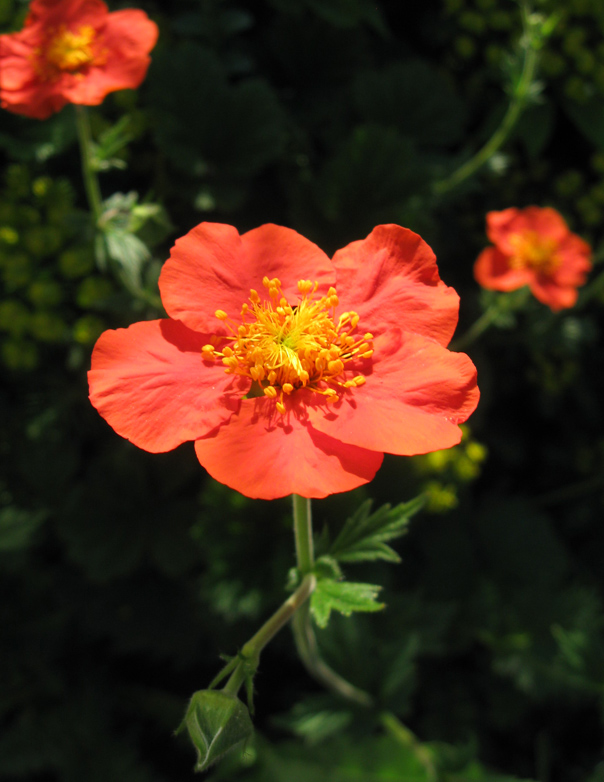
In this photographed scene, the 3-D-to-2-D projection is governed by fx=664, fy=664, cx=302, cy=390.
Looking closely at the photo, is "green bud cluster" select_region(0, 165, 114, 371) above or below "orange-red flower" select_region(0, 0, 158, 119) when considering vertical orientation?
below

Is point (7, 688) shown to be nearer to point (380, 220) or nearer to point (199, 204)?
point (199, 204)

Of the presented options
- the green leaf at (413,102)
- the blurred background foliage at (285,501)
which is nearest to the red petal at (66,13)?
the blurred background foliage at (285,501)

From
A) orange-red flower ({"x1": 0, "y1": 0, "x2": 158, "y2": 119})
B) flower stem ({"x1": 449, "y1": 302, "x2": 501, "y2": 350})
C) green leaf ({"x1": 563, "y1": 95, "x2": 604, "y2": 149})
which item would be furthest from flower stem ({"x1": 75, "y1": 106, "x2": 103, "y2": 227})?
green leaf ({"x1": 563, "y1": 95, "x2": 604, "y2": 149})

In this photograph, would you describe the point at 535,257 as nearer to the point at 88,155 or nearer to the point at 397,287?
the point at 397,287

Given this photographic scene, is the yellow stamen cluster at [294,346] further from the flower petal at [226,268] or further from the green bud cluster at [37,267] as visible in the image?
the green bud cluster at [37,267]

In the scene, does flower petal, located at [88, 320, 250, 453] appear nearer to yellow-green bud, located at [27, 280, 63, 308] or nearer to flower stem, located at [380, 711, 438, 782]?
yellow-green bud, located at [27, 280, 63, 308]

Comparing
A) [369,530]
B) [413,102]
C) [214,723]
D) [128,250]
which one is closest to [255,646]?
[214,723]

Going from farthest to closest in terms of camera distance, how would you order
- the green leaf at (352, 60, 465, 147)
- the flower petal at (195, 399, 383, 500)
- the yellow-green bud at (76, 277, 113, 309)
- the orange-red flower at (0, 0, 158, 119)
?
the green leaf at (352, 60, 465, 147) < the yellow-green bud at (76, 277, 113, 309) < the orange-red flower at (0, 0, 158, 119) < the flower petal at (195, 399, 383, 500)
